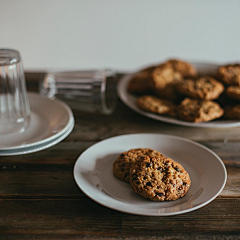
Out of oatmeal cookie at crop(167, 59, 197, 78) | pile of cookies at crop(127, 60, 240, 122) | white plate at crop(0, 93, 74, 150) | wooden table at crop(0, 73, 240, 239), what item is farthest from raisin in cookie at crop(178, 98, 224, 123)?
white plate at crop(0, 93, 74, 150)

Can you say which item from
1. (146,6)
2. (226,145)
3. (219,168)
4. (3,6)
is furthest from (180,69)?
(146,6)

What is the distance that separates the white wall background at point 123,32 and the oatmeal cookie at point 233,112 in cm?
157

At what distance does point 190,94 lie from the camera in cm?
95

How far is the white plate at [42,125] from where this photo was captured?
758mm

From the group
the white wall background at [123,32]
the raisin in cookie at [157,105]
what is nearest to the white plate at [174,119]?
the raisin in cookie at [157,105]

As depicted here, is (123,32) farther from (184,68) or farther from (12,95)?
(12,95)

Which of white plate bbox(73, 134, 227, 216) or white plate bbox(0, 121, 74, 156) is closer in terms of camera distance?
white plate bbox(73, 134, 227, 216)

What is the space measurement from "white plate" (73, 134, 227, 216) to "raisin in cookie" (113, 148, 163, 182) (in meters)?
0.02

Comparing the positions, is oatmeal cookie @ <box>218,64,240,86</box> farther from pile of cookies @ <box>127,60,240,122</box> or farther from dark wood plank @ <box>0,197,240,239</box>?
dark wood plank @ <box>0,197,240,239</box>

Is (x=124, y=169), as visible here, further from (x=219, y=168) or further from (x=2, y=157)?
(x=2, y=157)

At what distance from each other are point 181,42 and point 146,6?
421 millimetres

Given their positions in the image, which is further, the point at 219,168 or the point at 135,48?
the point at 135,48

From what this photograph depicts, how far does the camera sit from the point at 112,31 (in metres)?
2.37

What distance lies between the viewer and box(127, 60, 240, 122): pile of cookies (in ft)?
2.96
